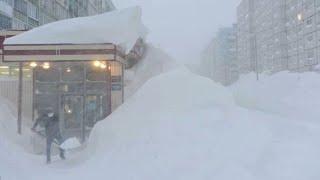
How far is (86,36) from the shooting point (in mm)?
18328

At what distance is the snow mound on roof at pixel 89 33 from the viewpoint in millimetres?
18312

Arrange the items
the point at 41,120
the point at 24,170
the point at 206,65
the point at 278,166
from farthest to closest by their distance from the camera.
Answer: the point at 206,65, the point at 41,120, the point at 24,170, the point at 278,166

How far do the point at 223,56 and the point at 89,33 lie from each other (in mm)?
138632

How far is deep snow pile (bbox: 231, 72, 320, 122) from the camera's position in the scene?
1755 cm

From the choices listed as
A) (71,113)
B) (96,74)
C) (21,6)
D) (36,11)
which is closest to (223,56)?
(36,11)

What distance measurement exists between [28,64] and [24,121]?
2.27 metres

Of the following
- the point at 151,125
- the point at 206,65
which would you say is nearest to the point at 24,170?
the point at 151,125

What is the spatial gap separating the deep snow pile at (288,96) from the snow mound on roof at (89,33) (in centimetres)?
607

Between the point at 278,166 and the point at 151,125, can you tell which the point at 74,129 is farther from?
the point at 278,166

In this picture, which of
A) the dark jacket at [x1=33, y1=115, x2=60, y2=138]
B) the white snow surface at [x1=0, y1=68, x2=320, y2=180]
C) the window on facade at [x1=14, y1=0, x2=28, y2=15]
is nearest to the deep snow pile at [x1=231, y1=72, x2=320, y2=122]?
the white snow surface at [x1=0, y1=68, x2=320, y2=180]

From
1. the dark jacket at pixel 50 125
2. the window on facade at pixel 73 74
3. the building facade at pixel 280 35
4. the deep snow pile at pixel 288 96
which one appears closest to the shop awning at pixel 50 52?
the window on facade at pixel 73 74

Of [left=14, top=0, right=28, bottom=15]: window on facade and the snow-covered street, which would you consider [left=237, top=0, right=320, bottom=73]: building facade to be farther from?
the snow-covered street

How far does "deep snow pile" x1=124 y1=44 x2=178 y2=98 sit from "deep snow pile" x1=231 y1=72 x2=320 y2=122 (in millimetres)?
4055

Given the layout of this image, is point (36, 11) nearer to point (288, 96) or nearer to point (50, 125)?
point (288, 96)
